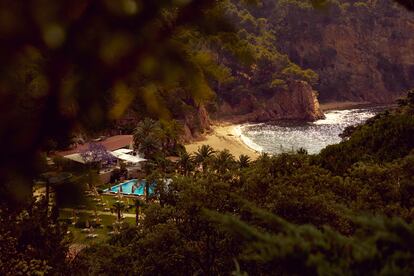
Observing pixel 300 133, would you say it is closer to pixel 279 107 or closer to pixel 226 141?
pixel 226 141

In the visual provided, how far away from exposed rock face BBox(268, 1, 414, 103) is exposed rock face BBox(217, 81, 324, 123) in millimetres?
16185

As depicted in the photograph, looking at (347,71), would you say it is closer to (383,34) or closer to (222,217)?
(383,34)

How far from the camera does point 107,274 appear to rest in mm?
14180

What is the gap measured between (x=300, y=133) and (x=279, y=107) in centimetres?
1413

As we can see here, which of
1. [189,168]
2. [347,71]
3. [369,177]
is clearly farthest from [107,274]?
[347,71]

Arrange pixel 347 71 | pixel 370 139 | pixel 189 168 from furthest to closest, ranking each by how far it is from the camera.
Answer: pixel 347 71 < pixel 189 168 < pixel 370 139

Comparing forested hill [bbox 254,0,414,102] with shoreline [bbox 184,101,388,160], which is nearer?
shoreline [bbox 184,101,388,160]

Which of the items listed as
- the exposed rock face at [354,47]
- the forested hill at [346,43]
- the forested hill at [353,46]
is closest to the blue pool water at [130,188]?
the forested hill at [346,43]

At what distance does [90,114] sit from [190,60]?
62cm

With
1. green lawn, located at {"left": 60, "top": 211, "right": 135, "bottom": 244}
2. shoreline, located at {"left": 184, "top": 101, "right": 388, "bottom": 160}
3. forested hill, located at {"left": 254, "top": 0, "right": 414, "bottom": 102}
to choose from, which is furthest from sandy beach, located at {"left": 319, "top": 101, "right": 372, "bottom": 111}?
green lawn, located at {"left": 60, "top": 211, "right": 135, "bottom": 244}

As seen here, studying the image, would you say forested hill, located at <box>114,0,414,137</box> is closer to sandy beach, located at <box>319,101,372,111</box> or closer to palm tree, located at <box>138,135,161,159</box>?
sandy beach, located at <box>319,101,372,111</box>

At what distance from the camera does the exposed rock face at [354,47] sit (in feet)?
312

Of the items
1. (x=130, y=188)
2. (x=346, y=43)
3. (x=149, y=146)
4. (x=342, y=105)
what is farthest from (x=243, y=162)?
(x=346, y=43)

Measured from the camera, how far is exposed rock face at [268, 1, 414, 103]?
312ft
